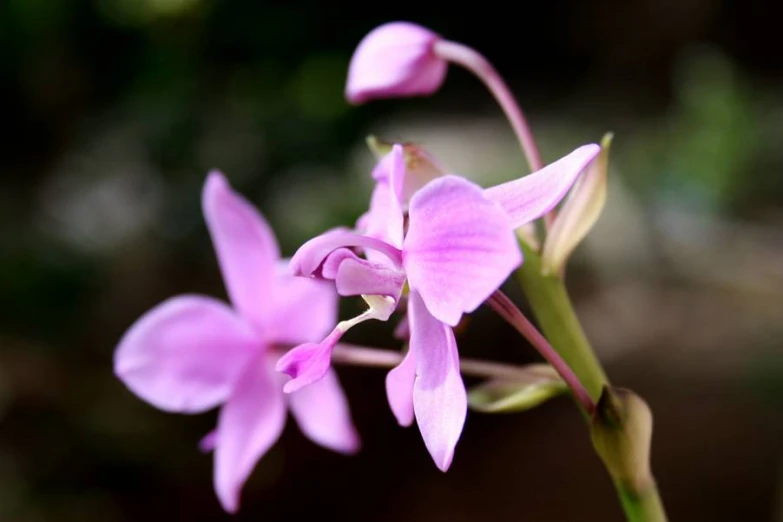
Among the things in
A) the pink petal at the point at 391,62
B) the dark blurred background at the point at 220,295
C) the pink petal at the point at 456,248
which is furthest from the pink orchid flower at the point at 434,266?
the dark blurred background at the point at 220,295

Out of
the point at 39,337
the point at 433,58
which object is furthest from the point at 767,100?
the point at 433,58

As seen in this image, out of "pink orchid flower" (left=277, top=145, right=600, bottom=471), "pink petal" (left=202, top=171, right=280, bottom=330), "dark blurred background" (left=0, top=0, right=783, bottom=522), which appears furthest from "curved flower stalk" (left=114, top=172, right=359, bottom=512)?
"dark blurred background" (left=0, top=0, right=783, bottom=522)

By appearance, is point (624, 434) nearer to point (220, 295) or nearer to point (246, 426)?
point (246, 426)

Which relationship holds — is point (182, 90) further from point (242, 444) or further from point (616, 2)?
point (616, 2)

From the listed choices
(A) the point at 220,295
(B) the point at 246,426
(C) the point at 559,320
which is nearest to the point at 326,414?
(B) the point at 246,426

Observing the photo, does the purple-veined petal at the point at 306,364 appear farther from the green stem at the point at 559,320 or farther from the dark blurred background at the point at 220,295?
the dark blurred background at the point at 220,295

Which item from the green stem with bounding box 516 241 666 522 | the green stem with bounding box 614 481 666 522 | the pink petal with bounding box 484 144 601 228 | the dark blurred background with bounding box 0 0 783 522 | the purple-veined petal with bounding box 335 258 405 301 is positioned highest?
the pink petal with bounding box 484 144 601 228

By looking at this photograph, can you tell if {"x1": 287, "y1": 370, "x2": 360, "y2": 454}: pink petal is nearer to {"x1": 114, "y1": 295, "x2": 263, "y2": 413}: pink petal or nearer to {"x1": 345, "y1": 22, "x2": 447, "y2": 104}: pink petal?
{"x1": 114, "y1": 295, "x2": 263, "y2": 413}: pink petal
